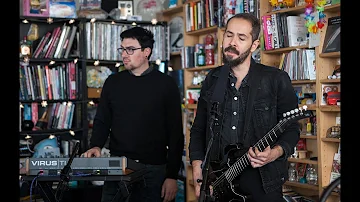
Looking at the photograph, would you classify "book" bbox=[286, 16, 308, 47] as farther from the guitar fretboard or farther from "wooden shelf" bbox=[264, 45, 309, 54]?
the guitar fretboard

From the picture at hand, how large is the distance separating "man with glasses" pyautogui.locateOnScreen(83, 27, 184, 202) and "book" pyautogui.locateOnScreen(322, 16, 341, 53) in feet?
3.64

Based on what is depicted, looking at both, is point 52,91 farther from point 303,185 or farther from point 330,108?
point 330,108

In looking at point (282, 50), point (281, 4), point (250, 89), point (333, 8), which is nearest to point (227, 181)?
point (250, 89)

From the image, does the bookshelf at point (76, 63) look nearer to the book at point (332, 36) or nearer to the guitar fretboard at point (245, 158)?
the book at point (332, 36)

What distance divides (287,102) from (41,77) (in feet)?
11.4

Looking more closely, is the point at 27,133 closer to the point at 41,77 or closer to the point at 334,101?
the point at 41,77

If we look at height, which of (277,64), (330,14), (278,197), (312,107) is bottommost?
(278,197)

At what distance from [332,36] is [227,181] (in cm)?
174

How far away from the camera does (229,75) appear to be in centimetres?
275

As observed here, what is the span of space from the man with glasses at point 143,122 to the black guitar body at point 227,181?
961 mm

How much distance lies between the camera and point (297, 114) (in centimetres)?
248

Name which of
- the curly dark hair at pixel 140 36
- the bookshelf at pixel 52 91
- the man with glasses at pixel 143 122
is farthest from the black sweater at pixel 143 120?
the bookshelf at pixel 52 91

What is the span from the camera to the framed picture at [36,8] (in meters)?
5.56
